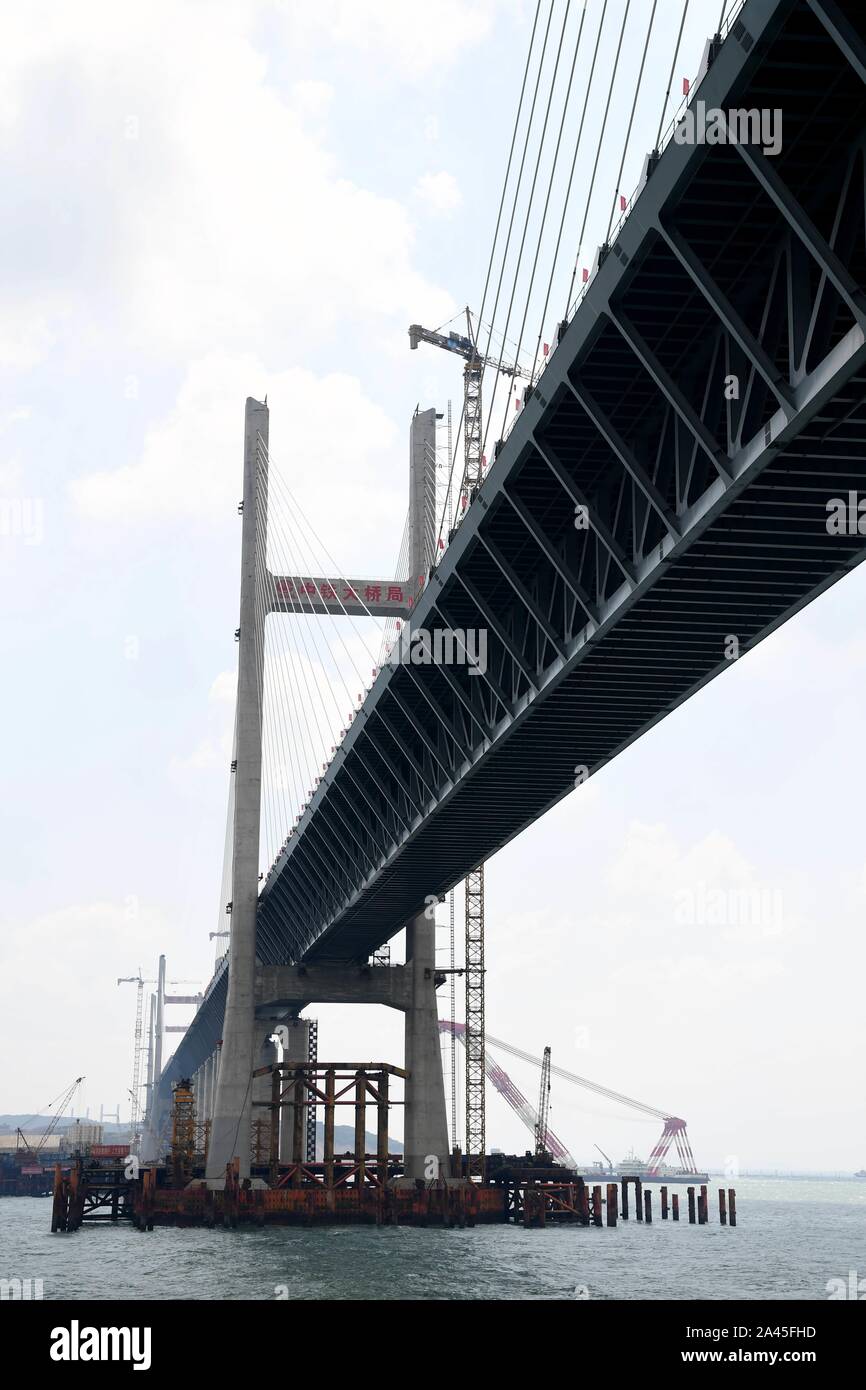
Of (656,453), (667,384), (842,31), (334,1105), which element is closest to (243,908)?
(334,1105)

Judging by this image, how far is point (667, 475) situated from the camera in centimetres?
3173

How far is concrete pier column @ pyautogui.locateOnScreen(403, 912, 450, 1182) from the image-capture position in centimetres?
8862

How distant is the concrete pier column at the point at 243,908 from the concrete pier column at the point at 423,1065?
8.38 meters

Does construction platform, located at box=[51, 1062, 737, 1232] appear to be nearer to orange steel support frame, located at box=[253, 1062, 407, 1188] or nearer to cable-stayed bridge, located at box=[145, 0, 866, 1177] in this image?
orange steel support frame, located at box=[253, 1062, 407, 1188]

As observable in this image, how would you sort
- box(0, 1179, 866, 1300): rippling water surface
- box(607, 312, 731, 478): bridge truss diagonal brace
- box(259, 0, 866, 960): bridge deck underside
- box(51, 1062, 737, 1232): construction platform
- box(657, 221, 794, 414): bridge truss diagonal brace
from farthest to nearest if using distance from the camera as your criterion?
box(51, 1062, 737, 1232): construction platform → box(0, 1179, 866, 1300): rippling water surface → box(607, 312, 731, 478): bridge truss diagonal brace → box(657, 221, 794, 414): bridge truss diagonal brace → box(259, 0, 866, 960): bridge deck underside

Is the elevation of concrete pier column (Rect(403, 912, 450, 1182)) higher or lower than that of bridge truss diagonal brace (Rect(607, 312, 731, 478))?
lower

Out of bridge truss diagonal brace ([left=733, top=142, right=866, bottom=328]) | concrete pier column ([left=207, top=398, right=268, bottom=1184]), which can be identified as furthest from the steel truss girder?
concrete pier column ([left=207, top=398, right=268, bottom=1184])

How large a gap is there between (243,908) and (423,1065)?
41.1 ft

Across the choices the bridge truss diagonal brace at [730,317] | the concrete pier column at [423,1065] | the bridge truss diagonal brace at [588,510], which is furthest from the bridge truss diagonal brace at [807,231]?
the concrete pier column at [423,1065]

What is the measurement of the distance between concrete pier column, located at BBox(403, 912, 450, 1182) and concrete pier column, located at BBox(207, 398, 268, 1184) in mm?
8380

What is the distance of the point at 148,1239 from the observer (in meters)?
79.1

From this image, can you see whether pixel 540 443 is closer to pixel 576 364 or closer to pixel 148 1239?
pixel 576 364

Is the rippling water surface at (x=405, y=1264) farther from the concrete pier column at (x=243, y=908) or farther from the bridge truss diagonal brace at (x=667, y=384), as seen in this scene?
the bridge truss diagonal brace at (x=667, y=384)

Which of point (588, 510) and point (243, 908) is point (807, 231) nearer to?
point (588, 510)
